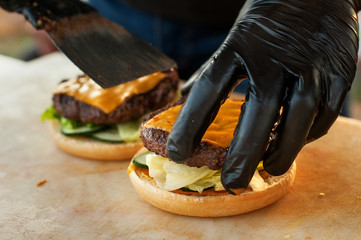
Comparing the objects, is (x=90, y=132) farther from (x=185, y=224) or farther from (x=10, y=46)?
(x=10, y=46)

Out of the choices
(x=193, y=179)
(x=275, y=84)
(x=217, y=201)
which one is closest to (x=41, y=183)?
(x=193, y=179)

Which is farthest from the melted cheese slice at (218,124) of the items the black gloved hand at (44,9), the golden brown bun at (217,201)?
the black gloved hand at (44,9)

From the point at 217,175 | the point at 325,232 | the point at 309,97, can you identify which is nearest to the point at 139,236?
the point at 217,175

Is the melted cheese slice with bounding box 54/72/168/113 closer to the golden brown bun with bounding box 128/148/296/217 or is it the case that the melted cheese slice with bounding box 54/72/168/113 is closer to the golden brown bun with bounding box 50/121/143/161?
the golden brown bun with bounding box 50/121/143/161

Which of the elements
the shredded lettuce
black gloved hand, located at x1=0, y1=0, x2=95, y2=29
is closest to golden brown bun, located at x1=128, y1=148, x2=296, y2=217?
the shredded lettuce

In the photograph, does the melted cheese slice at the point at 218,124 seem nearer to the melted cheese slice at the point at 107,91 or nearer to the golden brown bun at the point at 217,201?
the golden brown bun at the point at 217,201

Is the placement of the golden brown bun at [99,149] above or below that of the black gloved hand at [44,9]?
below
